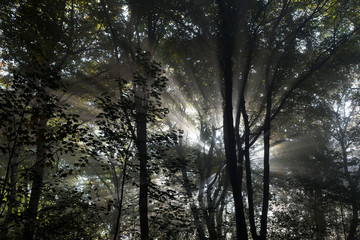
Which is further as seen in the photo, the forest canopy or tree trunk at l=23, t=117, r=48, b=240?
the forest canopy

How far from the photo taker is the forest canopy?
6.11 metres

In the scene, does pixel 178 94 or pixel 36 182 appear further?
pixel 178 94

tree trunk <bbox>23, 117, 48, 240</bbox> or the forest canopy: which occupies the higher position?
the forest canopy

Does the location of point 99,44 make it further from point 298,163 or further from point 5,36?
point 298,163

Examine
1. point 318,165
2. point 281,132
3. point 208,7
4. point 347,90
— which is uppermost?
point 347,90

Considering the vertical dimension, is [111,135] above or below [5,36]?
below

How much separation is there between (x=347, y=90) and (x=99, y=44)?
15.6m

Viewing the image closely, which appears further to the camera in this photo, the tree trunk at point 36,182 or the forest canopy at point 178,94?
the forest canopy at point 178,94

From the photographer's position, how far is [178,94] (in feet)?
43.8

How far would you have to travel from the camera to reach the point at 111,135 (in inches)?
222

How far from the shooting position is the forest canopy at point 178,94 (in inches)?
241

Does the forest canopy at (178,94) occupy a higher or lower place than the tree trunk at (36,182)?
higher

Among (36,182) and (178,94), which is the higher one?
(178,94)

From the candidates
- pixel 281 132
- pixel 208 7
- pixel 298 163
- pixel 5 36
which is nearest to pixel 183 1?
pixel 208 7
